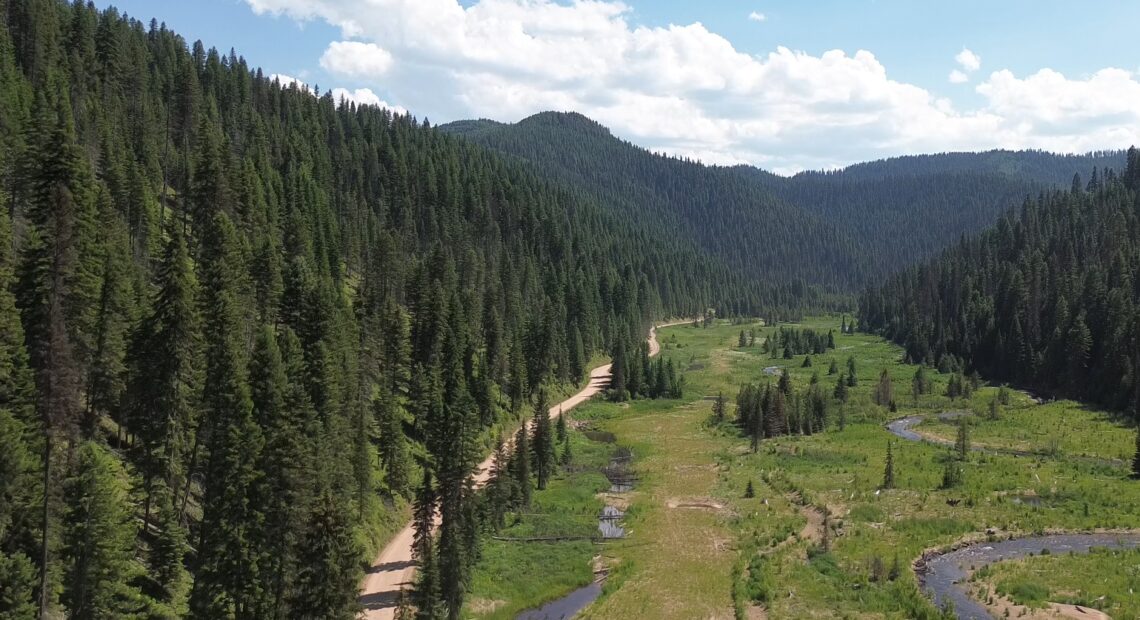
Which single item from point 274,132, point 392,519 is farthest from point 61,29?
point 392,519

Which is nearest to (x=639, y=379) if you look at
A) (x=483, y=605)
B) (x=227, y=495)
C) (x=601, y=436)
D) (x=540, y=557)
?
(x=601, y=436)

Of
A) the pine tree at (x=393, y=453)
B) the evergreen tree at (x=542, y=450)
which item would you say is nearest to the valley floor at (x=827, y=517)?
the evergreen tree at (x=542, y=450)

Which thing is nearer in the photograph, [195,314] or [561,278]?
[195,314]

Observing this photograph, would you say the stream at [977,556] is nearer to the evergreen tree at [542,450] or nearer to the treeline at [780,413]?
the evergreen tree at [542,450]

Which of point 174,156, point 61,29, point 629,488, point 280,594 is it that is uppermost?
point 61,29

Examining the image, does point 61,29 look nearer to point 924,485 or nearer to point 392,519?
point 392,519

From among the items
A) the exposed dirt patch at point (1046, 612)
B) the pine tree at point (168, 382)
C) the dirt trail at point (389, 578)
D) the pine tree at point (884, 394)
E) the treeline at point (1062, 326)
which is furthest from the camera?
the pine tree at point (884, 394)

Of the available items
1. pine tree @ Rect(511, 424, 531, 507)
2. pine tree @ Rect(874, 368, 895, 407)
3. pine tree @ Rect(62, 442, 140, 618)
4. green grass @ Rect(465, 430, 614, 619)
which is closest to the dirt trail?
green grass @ Rect(465, 430, 614, 619)
